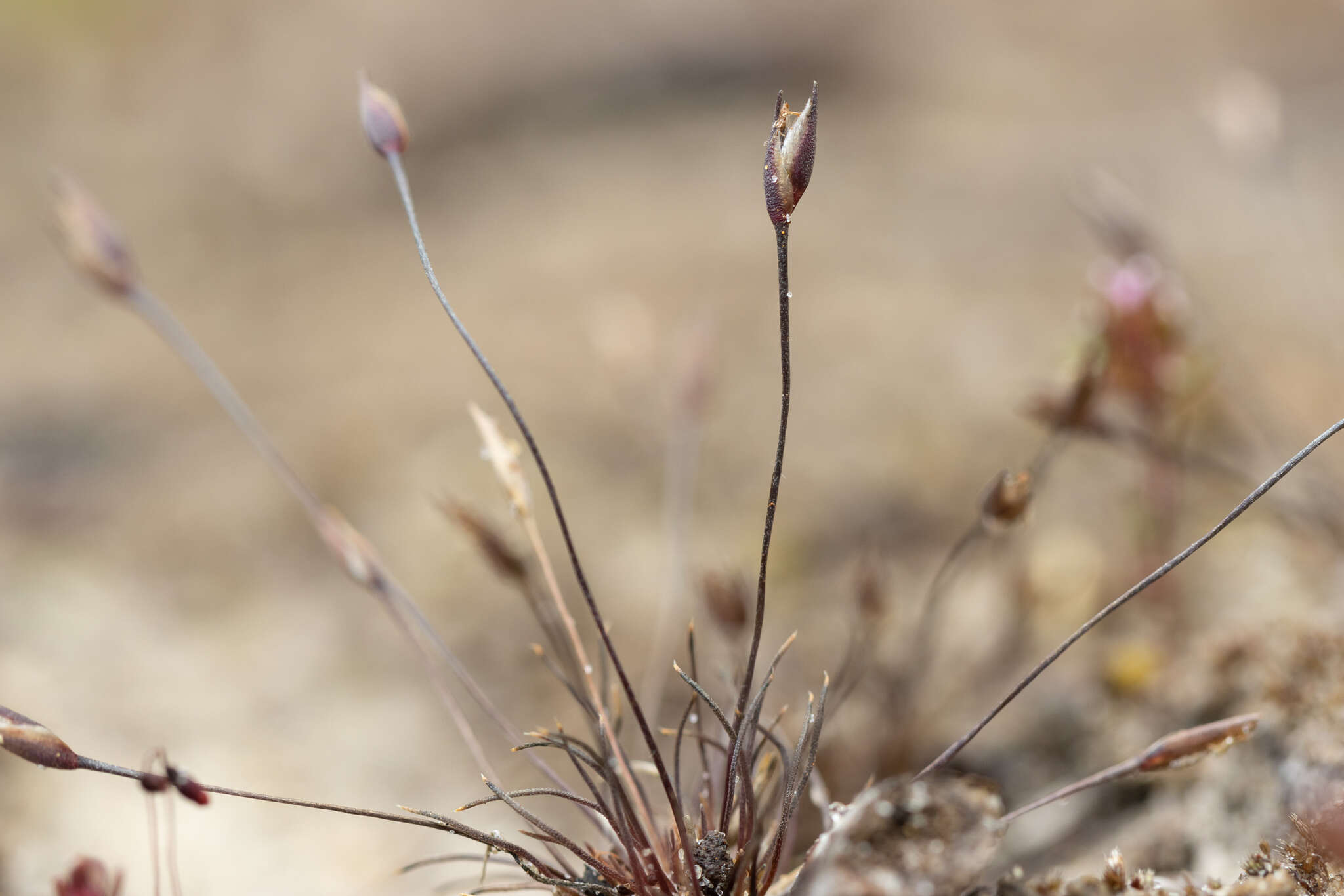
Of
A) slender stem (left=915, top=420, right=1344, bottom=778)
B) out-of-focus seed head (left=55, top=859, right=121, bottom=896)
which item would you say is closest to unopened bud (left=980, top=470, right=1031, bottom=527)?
slender stem (left=915, top=420, right=1344, bottom=778)

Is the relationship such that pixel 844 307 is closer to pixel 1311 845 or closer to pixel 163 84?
pixel 1311 845

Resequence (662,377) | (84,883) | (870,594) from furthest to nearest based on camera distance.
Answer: (662,377), (870,594), (84,883)

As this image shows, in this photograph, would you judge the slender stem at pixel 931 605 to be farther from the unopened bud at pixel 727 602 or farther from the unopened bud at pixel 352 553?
the unopened bud at pixel 352 553

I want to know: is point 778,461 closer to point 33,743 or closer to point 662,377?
point 33,743

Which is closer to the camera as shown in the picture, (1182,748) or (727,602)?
(1182,748)

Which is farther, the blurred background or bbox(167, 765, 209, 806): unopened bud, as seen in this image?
the blurred background

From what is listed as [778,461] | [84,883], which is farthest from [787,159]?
[84,883]

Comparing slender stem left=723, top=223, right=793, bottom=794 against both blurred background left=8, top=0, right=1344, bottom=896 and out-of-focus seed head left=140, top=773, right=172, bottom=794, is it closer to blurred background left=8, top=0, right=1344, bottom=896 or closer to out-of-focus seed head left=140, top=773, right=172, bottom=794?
blurred background left=8, top=0, right=1344, bottom=896

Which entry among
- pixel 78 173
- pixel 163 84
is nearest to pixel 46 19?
pixel 163 84
